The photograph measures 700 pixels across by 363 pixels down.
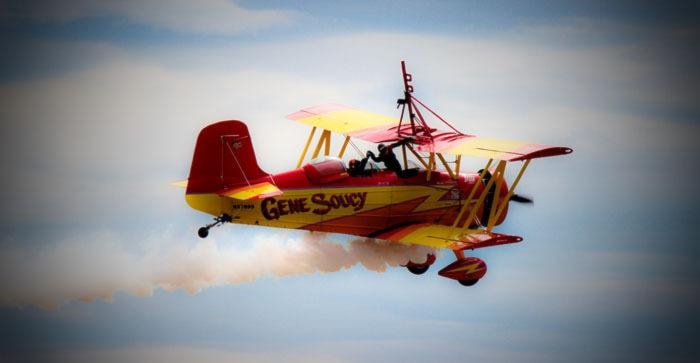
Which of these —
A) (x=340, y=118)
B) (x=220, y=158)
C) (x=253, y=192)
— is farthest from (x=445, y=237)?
(x=220, y=158)

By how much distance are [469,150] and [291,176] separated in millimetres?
3289

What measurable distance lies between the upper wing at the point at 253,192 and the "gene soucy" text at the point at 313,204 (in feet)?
1.50

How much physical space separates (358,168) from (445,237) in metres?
2.08

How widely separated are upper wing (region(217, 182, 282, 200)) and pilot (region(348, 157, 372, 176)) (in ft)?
5.75

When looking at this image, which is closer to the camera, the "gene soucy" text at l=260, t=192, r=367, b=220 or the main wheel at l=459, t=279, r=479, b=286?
the "gene soucy" text at l=260, t=192, r=367, b=220

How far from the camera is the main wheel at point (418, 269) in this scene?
35.5m

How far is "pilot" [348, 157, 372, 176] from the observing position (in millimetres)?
33719

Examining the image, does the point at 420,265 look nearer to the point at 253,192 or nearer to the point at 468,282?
the point at 468,282

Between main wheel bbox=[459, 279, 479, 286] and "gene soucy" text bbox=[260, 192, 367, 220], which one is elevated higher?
"gene soucy" text bbox=[260, 192, 367, 220]

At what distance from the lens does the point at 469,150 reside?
1296 inches

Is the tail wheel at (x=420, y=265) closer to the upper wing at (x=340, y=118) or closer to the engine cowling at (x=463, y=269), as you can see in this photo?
the engine cowling at (x=463, y=269)

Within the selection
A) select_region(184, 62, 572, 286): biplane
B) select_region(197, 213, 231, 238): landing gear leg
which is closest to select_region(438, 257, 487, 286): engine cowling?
select_region(184, 62, 572, 286): biplane

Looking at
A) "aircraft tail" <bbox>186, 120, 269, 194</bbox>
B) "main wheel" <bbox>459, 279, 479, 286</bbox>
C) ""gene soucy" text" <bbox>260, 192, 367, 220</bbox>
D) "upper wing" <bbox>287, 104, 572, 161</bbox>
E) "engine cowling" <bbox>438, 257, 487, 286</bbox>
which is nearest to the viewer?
"aircraft tail" <bbox>186, 120, 269, 194</bbox>

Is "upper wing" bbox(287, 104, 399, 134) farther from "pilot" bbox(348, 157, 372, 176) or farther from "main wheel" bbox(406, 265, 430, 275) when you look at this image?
"main wheel" bbox(406, 265, 430, 275)
